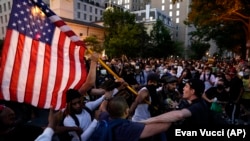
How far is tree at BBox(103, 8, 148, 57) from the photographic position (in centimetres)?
4912

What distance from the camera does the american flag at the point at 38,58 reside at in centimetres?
409

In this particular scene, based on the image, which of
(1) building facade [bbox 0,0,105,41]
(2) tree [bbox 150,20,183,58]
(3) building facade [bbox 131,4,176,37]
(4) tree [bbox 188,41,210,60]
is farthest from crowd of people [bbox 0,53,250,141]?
(3) building facade [bbox 131,4,176,37]

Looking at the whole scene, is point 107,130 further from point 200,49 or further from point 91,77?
point 200,49

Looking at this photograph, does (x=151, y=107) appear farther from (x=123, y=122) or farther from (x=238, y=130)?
(x=123, y=122)

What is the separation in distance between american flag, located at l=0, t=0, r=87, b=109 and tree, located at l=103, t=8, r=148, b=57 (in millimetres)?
44110

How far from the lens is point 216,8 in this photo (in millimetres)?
20562

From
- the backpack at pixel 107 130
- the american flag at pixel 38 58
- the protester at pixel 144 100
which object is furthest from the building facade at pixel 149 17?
the backpack at pixel 107 130

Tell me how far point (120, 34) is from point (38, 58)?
45.9 m

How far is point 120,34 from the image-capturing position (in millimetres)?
49875

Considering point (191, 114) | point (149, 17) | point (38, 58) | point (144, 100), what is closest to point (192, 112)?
point (191, 114)

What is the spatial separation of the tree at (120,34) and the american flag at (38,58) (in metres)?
44.1

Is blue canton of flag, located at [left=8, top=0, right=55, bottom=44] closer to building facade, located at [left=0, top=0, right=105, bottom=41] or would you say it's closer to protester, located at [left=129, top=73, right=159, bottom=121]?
protester, located at [left=129, top=73, right=159, bottom=121]

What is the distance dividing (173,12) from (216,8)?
8889 cm

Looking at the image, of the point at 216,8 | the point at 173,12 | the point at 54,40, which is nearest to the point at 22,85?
the point at 54,40
